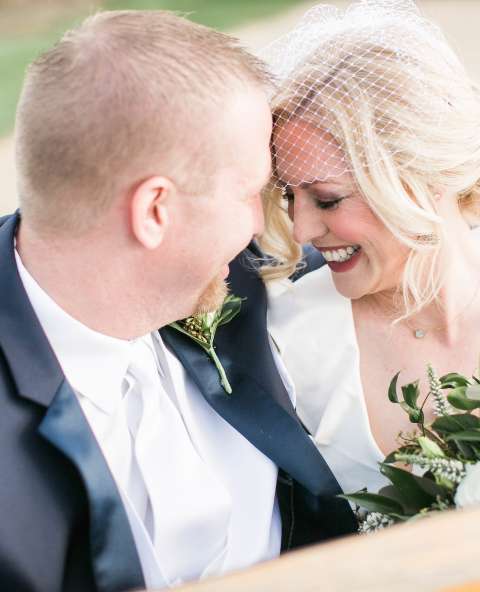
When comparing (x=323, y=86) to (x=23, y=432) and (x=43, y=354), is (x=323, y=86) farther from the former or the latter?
(x=23, y=432)

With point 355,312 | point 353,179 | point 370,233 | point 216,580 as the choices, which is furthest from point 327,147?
point 216,580

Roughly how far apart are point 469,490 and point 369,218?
3.56 ft

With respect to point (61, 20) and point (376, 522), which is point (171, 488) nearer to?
point (376, 522)

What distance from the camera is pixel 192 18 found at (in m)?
12.1

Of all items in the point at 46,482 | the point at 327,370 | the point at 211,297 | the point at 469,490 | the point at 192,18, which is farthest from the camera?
the point at 192,18

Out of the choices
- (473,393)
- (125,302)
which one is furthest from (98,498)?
(473,393)

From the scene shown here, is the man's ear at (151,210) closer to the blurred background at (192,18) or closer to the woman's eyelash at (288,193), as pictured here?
the woman's eyelash at (288,193)

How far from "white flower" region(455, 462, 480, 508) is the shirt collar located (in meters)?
0.99

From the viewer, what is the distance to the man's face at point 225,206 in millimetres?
2350

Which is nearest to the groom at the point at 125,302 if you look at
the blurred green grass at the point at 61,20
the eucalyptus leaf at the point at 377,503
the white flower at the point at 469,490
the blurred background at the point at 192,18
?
the eucalyptus leaf at the point at 377,503

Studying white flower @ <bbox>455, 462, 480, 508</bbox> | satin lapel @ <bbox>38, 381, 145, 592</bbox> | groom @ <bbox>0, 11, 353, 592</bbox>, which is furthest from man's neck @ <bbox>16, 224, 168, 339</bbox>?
white flower @ <bbox>455, 462, 480, 508</bbox>

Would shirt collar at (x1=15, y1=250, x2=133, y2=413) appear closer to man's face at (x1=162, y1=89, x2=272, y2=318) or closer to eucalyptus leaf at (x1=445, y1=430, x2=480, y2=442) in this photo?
man's face at (x1=162, y1=89, x2=272, y2=318)

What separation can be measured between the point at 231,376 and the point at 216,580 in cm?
137

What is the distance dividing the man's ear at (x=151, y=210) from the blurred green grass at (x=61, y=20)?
927 centimetres
